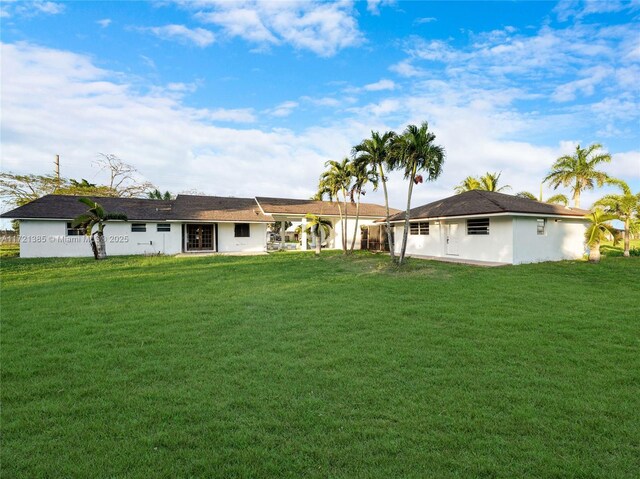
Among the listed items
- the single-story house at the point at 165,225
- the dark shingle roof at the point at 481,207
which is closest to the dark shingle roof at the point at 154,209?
the single-story house at the point at 165,225

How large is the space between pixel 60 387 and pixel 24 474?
166cm

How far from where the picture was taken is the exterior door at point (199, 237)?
24172 millimetres

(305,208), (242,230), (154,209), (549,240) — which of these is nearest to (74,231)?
(154,209)

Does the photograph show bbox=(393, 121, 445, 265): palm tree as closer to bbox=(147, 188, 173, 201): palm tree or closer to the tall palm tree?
the tall palm tree

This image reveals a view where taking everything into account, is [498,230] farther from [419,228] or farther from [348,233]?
[348,233]

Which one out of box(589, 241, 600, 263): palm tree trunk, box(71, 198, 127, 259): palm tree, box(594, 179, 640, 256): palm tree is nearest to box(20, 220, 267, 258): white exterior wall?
box(71, 198, 127, 259): palm tree

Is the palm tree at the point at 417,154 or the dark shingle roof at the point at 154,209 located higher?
the palm tree at the point at 417,154

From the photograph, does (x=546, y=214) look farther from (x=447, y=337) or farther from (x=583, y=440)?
(x=583, y=440)

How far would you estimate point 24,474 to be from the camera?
271 cm

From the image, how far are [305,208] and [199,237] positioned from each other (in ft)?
26.8

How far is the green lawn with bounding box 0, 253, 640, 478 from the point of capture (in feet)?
9.46

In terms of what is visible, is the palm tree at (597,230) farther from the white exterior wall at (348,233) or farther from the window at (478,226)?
the white exterior wall at (348,233)

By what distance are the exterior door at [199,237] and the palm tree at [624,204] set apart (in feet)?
77.8

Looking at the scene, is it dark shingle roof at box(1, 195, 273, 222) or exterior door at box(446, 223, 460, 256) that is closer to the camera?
exterior door at box(446, 223, 460, 256)
